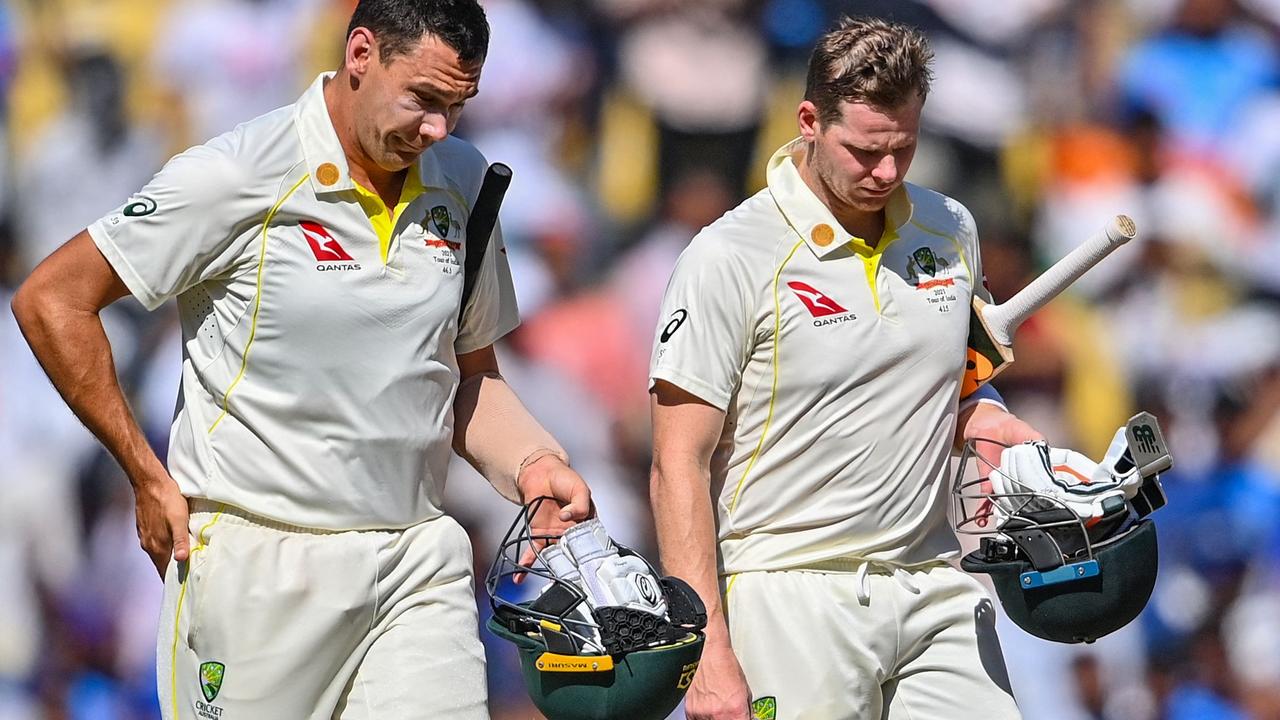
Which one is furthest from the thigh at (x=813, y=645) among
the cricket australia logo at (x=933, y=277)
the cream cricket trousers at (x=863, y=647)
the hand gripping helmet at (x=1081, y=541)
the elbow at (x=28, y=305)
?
the elbow at (x=28, y=305)

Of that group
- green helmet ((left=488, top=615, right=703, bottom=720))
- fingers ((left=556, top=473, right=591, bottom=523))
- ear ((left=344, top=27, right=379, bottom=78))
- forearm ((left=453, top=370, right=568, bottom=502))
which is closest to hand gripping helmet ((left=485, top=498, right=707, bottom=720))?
green helmet ((left=488, top=615, right=703, bottom=720))

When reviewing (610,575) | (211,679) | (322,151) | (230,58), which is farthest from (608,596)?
(230,58)

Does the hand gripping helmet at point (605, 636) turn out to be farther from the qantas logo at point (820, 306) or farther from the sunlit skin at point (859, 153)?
the sunlit skin at point (859, 153)

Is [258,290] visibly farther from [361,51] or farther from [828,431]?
[828,431]

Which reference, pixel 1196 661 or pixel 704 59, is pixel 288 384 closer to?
pixel 704 59

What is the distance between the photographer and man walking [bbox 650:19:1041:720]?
146 inches

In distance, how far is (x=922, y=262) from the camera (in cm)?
393

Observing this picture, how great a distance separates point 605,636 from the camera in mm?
3273

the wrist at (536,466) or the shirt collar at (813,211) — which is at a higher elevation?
the shirt collar at (813,211)

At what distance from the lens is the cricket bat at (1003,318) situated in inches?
149

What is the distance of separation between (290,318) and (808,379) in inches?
42.2

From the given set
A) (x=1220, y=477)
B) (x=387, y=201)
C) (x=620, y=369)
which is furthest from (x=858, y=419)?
(x=1220, y=477)

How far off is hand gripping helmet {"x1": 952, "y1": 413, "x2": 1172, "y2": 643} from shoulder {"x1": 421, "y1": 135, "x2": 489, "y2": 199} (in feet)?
4.08

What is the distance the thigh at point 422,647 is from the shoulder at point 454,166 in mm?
721
